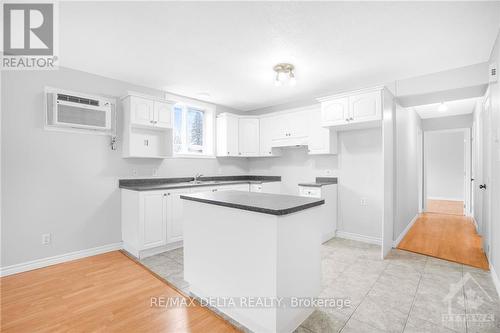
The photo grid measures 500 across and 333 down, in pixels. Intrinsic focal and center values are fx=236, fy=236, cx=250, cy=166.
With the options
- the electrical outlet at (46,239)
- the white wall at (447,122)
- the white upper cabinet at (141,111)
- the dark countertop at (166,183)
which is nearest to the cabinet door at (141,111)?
the white upper cabinet at (141,111)

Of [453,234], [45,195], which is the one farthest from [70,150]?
[453,234]

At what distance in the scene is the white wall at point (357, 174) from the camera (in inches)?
148

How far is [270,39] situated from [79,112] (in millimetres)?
2609

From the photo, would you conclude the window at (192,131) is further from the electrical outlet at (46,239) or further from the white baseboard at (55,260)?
the electrical outlet at (46,239)

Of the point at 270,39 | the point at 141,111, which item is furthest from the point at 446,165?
the point at 141,111

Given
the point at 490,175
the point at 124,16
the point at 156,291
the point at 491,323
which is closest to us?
the point at 491,323

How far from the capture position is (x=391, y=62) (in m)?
2.91

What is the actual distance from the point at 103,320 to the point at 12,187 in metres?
2.00

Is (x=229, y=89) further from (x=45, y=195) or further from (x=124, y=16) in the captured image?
(x=45, y=195)

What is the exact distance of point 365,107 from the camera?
330cm

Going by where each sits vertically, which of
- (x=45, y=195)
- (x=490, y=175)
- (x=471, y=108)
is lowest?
(x=45, y=195)

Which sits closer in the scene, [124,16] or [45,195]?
[124,16]

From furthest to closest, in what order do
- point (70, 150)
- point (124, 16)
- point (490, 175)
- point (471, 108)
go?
1. point (471, 108)
2. point (70, 150)
3. point (490, 175)
4. point (124, 16)

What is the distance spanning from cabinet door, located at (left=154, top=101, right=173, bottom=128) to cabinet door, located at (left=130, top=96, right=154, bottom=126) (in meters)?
0.07
